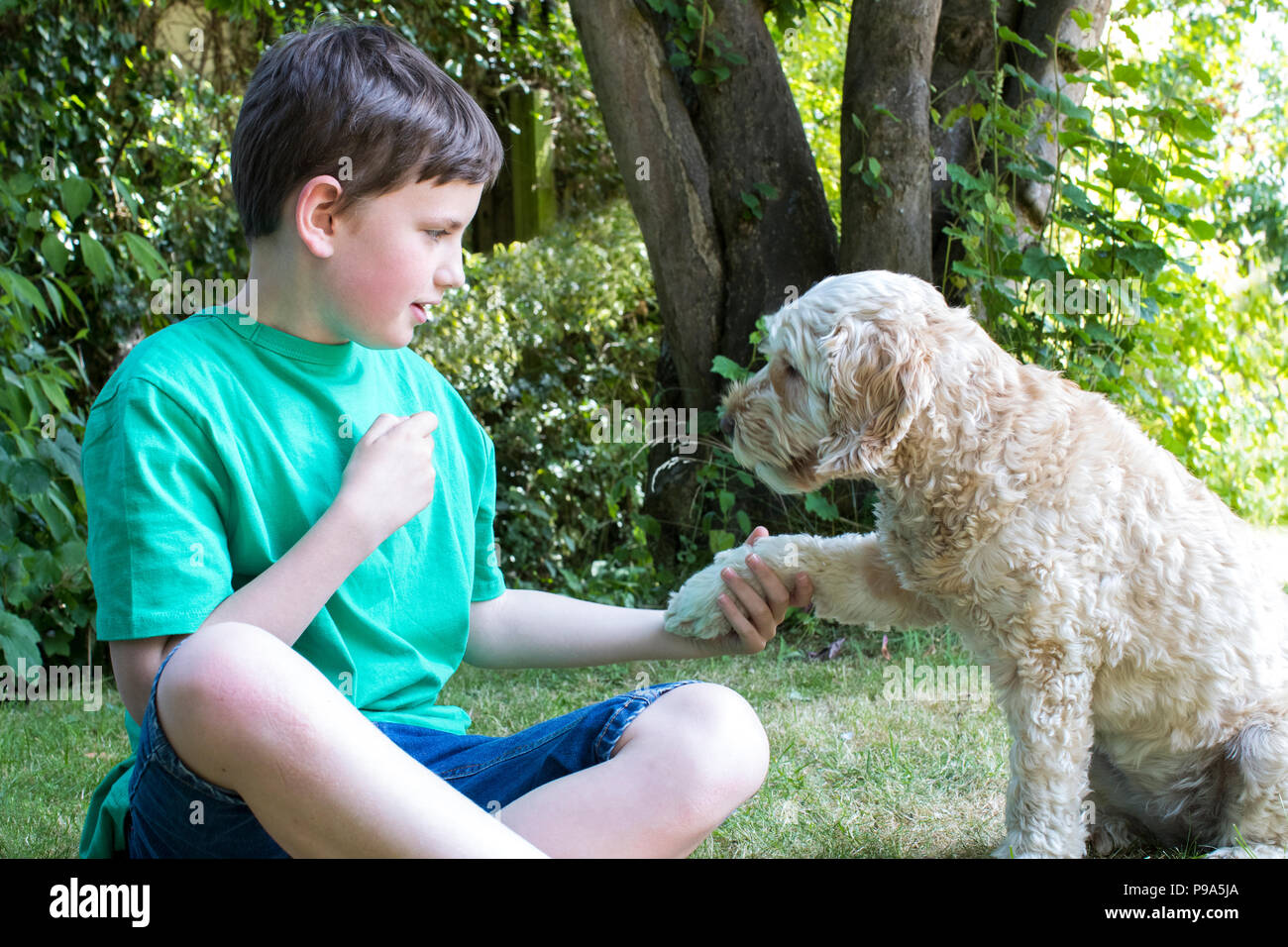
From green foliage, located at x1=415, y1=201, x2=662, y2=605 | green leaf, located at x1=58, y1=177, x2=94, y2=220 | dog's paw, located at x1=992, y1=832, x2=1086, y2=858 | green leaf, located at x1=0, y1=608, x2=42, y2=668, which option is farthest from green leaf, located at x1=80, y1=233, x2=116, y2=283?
dog's paw, located at x1=992, y1=832, x2=1086, y2=858

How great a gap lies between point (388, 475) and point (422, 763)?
52 cm

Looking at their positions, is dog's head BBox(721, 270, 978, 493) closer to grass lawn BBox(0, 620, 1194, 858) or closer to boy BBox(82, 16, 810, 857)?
boy BBox(82, 16, 810, 857)

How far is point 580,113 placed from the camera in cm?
933

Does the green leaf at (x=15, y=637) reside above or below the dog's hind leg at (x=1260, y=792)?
below

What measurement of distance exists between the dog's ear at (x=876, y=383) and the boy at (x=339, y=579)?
0.44m

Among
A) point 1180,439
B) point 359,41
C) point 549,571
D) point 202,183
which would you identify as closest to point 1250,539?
point 359,41

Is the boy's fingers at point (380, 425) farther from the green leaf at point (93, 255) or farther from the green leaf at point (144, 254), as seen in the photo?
the green leaf at point (93, 255)

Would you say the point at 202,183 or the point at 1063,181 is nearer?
the point at 1063,181

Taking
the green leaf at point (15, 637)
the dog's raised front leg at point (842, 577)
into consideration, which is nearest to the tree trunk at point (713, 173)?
the dog's raised front leg at point (842, 577)

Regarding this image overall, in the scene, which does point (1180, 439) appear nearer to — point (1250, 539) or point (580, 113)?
point (1250, 539)

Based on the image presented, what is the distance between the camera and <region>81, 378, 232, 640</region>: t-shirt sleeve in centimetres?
181

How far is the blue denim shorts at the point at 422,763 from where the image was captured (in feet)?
5.55
